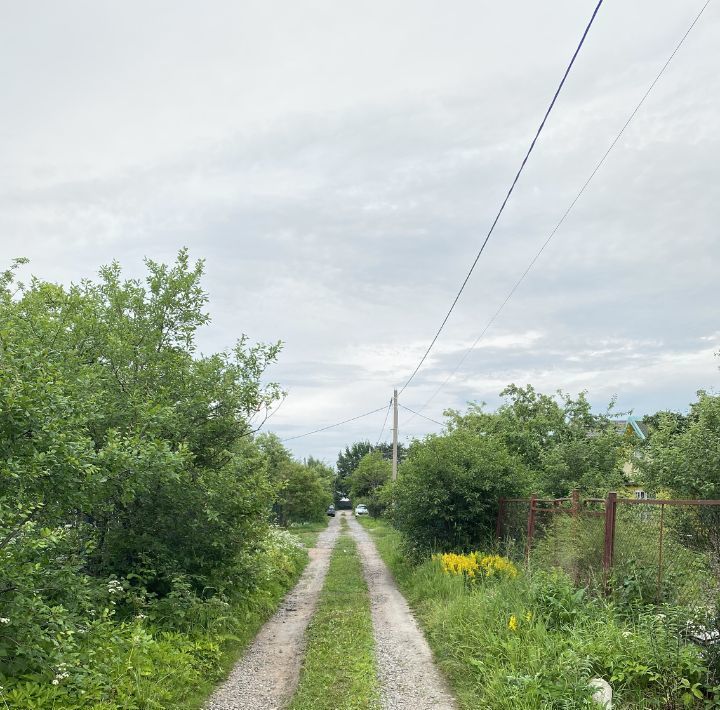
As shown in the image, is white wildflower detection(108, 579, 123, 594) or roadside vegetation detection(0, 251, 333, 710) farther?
white wildflower detection(108, 579, 123, 594)

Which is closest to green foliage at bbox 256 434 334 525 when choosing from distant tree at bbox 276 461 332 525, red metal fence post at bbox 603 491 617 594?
distant tree at bbox 276 461 332 525

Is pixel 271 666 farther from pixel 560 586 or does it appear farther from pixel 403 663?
pixel 560 586

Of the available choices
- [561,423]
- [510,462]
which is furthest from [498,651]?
[561,423]

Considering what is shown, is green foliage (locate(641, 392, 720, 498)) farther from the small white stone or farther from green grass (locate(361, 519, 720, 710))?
the small white stone

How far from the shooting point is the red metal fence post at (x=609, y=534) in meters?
7.10

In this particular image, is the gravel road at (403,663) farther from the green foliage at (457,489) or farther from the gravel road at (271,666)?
the green foliage at (457,489)

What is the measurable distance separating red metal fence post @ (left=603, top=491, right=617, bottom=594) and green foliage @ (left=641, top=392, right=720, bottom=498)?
230 inches

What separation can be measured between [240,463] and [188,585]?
2.10 metres

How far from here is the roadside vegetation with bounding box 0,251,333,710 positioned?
457cm

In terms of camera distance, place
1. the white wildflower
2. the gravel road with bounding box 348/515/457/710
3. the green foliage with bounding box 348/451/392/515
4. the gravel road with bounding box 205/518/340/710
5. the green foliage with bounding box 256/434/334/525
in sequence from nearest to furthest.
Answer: the gravel road with bounding box 348/515/457/710 < the gravel road with bounding box 205/518/340/710 < the white wildflower < the green foliage with bounding box 256/434/334/525 < the green foliage with bounding box 348/451/392/515

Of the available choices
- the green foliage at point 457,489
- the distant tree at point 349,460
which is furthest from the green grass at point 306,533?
the distant tree at point 349,460

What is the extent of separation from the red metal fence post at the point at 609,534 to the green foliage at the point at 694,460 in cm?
585

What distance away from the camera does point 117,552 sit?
797cm

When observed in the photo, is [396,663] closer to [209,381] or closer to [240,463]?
[240,463]
